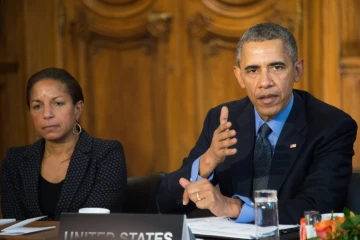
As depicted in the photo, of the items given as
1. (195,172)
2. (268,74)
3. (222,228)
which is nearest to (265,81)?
(268,74)

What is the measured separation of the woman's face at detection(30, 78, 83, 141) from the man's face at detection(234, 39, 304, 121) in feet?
3.04

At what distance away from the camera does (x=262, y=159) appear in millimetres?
2795

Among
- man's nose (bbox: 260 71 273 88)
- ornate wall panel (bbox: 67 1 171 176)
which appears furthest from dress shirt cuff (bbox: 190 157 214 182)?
ornate wall panel (bbox: 67 1 171 176)

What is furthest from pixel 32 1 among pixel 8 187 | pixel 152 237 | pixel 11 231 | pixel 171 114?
pixel 152 237

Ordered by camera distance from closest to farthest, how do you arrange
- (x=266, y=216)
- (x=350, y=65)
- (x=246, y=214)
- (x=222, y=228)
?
1. (x=266, y=216)
2. (x=222, y=228)
3. (x=246, y=214)
4. (x=350, y=65)

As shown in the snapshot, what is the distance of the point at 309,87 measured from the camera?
402 centimetres

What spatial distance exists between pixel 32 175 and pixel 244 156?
3.38ft

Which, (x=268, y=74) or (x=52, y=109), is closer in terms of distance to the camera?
(x=268, y=74)

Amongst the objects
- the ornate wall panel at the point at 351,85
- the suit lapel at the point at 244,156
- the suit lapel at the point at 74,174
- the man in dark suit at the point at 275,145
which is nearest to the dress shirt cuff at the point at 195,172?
the man in dark suit at the point at 275,145

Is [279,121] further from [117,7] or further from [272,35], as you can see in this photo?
[117,7]

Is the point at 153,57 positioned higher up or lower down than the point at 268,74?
higher up

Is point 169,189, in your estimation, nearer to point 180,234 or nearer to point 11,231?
point 11,231

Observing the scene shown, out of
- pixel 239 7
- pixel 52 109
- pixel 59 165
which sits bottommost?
pixel 59 165

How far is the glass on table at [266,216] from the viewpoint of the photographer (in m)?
1.96
